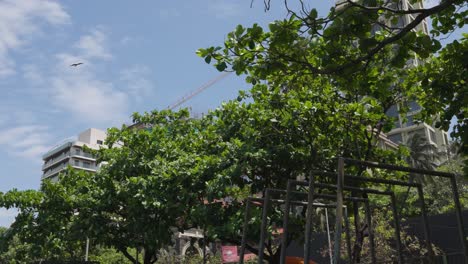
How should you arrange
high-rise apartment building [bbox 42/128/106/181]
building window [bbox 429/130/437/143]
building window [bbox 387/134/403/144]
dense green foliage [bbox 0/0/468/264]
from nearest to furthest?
dense green foliage [bbox 0/0/468/264]
building window [bbox 429/130/437/143]
building window [bbox 387/134/403/144]
high-rise apartment building [bbox 42/128/106/181]

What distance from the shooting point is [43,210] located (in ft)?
50.8

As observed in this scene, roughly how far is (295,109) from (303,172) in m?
1.66

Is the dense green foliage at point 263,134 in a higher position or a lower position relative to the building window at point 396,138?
lower

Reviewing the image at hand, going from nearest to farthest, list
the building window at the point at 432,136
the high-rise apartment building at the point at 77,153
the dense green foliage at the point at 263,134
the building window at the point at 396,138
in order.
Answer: the dense green foliage at the point at 263,134
the building window at the point at 432,136
the building window at the point at 396,138
the high-rise apartment building at the point at 77,153

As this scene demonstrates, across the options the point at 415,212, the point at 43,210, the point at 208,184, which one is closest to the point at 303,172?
the point at 208,184

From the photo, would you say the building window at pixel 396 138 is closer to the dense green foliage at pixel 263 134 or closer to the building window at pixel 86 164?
the dense green foliage at pixel 263 134

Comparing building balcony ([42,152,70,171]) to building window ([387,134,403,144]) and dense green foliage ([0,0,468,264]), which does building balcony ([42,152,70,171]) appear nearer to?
building window ([387,134,403,144])

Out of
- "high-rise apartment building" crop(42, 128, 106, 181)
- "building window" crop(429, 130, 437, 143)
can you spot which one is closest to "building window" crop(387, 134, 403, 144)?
"building window" crop(429, 130, 437, 143)

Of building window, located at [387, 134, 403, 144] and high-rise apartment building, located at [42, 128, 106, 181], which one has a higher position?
high-rise apartment building, located at [42, 128, 106, 181]

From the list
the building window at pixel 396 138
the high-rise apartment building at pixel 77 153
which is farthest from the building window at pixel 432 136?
the high-rise apartment building at pixel 77 153

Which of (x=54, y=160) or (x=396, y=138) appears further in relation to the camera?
(x=54, y=160)

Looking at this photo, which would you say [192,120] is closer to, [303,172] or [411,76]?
[303,172]

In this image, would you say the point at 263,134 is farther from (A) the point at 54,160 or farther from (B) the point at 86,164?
(A) the point at 54,160

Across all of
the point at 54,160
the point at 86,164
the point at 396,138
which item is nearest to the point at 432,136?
the point at 396,138
